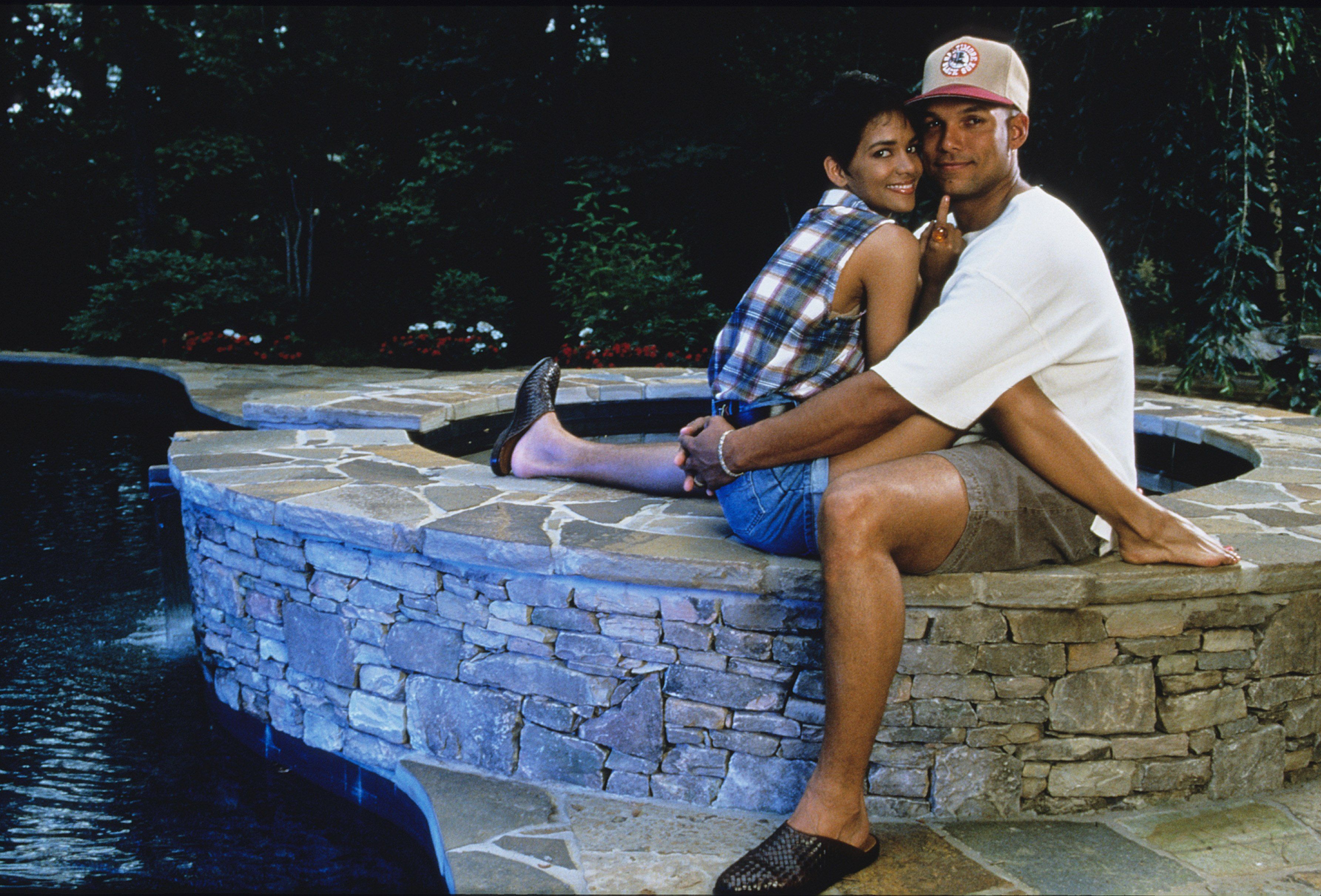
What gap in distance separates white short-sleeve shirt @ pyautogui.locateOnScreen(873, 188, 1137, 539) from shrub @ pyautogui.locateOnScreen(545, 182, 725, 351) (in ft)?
21.6

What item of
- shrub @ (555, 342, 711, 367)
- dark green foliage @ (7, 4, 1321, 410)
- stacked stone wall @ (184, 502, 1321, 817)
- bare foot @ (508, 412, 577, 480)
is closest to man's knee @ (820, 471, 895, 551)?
stacked stone wall @ (184, 502, 1321, 817)

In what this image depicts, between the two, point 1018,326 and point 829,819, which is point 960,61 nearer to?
point 1018,326

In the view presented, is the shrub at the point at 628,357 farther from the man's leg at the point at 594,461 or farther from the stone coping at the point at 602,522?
the man's leg at the point at 594,461

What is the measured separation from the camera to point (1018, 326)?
75.7 inches

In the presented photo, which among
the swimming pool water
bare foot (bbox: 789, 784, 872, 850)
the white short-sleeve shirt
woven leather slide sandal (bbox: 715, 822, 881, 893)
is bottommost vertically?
the swimming pool water

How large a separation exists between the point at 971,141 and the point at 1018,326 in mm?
481

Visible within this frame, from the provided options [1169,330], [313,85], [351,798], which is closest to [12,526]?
[351,798]

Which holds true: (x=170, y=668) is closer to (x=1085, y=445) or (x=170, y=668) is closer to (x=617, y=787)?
(x=617, y=787)

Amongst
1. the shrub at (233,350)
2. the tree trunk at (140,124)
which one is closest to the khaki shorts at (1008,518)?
the shrub at (233,350)

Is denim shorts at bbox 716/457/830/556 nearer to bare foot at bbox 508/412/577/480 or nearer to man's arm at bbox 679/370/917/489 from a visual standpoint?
man's arm at bbox 679/370/917/489

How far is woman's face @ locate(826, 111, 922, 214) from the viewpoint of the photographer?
2.14m

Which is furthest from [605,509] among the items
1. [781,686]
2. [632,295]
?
[632,295]

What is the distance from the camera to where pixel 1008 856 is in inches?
78.1

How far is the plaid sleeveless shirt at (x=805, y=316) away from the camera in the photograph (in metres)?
2.13
